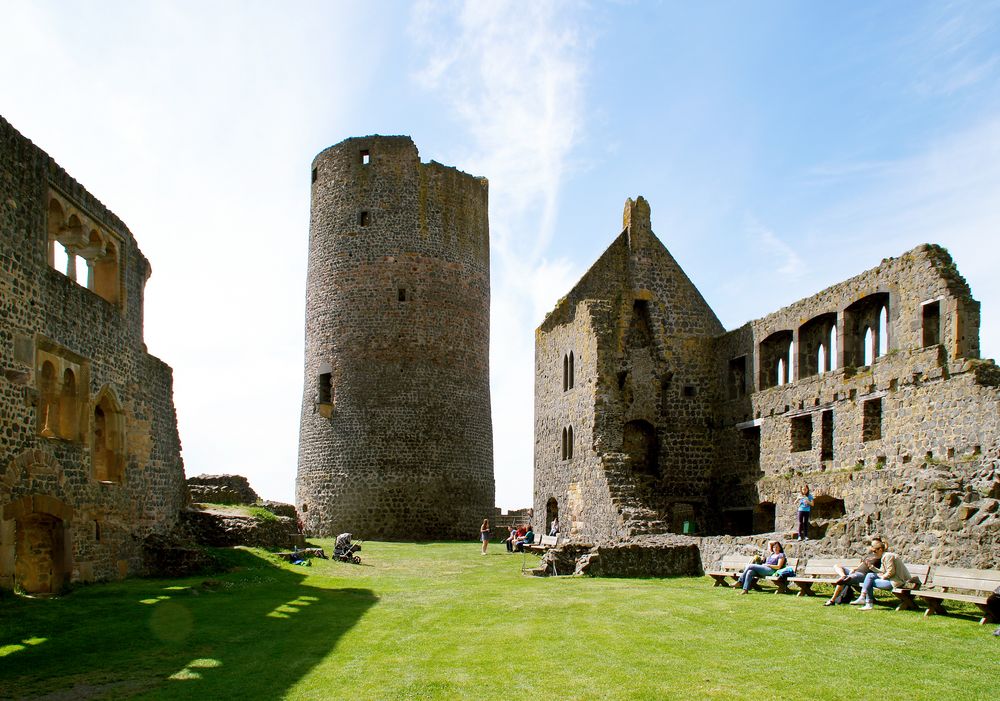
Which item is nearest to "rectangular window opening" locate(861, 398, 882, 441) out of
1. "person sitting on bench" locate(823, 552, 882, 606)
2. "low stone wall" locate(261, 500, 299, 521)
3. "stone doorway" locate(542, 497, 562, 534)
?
"person sitting on bench" locate(823, 552, 882, 606)

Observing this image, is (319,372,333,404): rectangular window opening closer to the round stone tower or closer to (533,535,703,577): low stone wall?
the round stone tower

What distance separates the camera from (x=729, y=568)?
55.3 feet

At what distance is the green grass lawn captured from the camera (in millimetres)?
8844

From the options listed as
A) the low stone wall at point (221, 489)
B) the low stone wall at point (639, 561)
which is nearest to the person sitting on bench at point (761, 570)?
the low stone wall at point (639, 561)

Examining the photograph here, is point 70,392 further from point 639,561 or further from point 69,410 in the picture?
point 639,561

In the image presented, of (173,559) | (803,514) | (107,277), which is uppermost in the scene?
(107,277)

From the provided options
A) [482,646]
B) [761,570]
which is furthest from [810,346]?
[482,646]

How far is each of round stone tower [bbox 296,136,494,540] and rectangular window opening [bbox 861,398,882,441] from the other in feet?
56.9

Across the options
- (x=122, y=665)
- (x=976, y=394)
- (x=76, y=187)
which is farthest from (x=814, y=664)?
(x=76, y=187)

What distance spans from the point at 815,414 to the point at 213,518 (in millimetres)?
15655

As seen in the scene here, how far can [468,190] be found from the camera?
3869cm

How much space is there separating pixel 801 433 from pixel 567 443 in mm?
6797

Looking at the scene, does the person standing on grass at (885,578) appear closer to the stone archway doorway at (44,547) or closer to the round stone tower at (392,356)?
the stone archway doorway at (44,547)

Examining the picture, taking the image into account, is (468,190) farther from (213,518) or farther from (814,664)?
(814,664)
